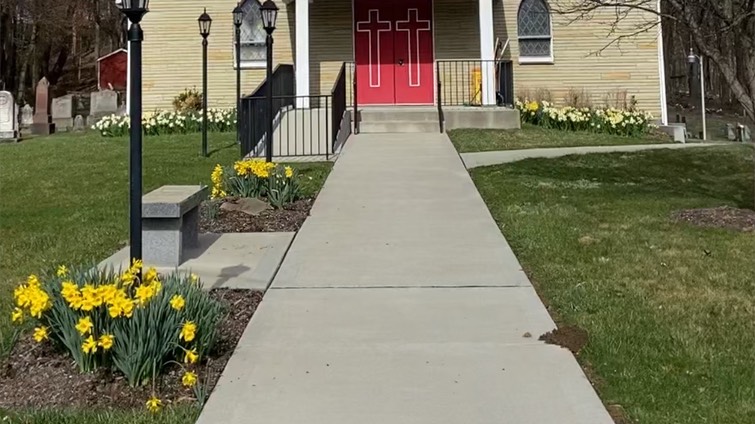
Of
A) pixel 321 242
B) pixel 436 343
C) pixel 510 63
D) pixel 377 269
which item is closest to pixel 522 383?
pixel 436 343

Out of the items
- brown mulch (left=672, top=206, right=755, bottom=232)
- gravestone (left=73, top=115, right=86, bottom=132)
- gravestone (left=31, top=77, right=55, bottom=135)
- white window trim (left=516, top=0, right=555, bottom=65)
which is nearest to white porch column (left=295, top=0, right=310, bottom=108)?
white window trim (left=516, top=0, right=555, bottom=65)

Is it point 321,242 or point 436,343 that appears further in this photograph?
point 321,242

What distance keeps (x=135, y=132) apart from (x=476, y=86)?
1466cm

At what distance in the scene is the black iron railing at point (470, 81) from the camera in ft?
58.4

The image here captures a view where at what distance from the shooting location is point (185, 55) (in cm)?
2086

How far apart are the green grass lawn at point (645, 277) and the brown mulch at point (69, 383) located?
7.22ft

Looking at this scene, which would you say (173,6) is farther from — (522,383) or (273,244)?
(522,383)

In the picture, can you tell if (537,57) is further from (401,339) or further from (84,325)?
(84,325)

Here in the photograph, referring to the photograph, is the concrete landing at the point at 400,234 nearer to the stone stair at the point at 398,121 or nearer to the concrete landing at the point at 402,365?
the concrete landing at the point at 402,365

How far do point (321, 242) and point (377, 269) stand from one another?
1.17 metres

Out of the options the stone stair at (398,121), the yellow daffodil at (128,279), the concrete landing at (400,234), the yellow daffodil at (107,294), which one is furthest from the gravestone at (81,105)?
the yellow daffodil at (107,294)

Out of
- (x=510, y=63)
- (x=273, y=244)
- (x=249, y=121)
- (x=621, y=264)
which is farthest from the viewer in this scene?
(x=510, y=63)

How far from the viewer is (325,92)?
19.9 metres

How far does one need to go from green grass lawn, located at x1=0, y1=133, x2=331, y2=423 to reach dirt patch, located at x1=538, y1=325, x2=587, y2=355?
2.28m
